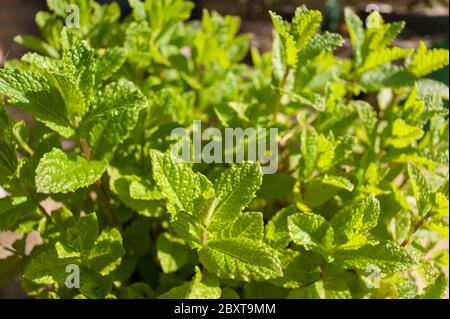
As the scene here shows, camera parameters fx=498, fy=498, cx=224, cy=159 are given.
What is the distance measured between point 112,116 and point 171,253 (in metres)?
0.24

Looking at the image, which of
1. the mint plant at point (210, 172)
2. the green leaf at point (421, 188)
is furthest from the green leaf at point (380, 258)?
the green leaf at point (421, 188)

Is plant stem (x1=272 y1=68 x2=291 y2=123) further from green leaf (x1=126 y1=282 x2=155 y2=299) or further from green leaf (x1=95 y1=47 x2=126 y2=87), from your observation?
green leaf (x1=126 y1=282 x2=155 y2=299)

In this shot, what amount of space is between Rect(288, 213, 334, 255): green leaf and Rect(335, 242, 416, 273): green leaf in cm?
3

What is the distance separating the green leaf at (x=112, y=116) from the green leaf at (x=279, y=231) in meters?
0.25

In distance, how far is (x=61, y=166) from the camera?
0.64 meters

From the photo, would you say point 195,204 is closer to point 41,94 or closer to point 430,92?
point 41,94

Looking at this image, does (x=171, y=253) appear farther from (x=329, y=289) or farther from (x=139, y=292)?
(x=329, y=289)

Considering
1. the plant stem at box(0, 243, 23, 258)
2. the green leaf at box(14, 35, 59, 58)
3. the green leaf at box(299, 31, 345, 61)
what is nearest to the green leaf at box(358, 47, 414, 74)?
the green leaf at box(299, 31, 345, 61)

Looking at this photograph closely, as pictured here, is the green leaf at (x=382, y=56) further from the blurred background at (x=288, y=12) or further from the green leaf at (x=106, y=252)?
the blurred background at (x=288, y=12)

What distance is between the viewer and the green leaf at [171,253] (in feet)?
2.55

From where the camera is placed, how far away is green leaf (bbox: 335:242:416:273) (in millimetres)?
628

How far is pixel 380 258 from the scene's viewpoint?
0.64 meters

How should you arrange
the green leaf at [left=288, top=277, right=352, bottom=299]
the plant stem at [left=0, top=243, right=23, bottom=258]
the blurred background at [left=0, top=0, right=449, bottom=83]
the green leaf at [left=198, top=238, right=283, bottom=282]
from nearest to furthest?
1. the green leaf at [left=198, top=238, right=283, bottom=282]
2. the green leaf at [left=288, top=277, right=352, bottom=299]
3. the plant stem at [left=0, top=243, right=23, bottom=258]
4. the blurred background at [left=0, top=0, right=449, bottom=83]

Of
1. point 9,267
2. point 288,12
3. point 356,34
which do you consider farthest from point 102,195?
point 288,12
